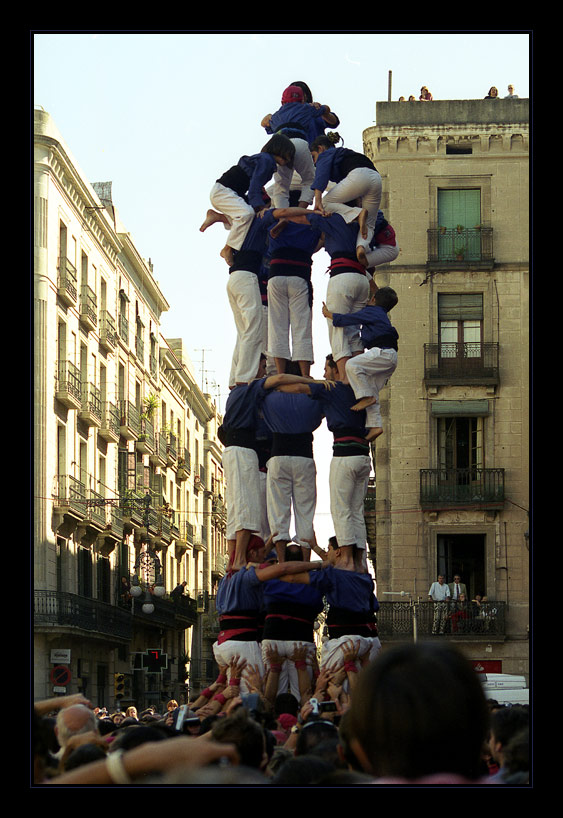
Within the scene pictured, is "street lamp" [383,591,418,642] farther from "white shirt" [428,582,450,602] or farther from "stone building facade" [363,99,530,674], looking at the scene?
"white shirt" [428,582,450,602]

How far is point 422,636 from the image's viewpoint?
1339 inches

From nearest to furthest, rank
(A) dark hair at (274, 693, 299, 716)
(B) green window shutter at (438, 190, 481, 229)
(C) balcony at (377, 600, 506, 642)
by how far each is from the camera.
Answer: (A) dark hair at (274, 693, 299, 716) < (C) balcony at (377, 600, 506, 642) < (B) green window shutter at (438, 190, 481, 229)

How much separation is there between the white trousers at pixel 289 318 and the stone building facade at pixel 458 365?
57.1 feet

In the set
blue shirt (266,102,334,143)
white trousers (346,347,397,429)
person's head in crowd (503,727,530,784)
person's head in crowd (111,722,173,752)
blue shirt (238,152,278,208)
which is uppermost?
blue shirt (266,102,334,143)

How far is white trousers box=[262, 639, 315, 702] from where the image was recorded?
16531mm

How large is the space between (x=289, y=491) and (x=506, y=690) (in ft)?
22.7

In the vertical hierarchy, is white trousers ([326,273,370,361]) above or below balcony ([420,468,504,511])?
above

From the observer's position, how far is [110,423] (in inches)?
1742

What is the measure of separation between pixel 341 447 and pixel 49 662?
22.9 meters

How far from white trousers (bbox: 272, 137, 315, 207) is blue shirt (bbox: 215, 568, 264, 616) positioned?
191 inches

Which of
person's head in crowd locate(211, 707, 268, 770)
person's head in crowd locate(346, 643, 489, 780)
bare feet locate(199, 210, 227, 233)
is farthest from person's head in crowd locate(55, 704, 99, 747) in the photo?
bare feet locate(199, 210, 227, 233)

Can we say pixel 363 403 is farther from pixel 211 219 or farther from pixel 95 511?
pixel 95 511
